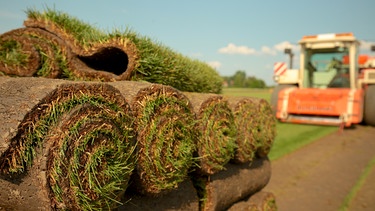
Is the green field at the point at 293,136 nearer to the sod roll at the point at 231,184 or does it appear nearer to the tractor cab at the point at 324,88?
the tractor cab at the point at 324,88

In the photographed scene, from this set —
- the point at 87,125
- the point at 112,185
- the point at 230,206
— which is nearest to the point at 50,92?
the point at 87,125

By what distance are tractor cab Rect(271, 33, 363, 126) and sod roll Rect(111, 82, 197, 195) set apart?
28.6ft

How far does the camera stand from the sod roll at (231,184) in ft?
8.47

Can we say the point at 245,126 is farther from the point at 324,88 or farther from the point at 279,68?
the point at 279,68

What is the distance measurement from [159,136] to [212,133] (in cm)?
63

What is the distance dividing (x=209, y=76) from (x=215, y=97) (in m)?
1.06

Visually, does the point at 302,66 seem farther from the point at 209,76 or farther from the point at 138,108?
the point at 138,108

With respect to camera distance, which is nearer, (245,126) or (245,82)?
(245,126)

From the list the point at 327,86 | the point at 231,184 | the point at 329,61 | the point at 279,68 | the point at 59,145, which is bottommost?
the point at 231,184

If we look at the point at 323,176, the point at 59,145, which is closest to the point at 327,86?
the point at 323,176

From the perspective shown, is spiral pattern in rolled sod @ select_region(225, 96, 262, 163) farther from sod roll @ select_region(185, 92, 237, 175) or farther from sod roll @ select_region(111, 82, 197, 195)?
sod roll @ select_region(111, 82, 197, 195)

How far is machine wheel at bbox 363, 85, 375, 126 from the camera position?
10.7m

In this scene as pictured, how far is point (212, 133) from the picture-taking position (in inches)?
97.9

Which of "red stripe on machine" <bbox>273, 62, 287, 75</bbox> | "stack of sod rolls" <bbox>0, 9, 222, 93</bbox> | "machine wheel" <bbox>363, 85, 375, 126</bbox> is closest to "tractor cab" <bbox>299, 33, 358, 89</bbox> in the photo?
"machine wheel" <bbox>363, 85, 375, 126</bbox>
